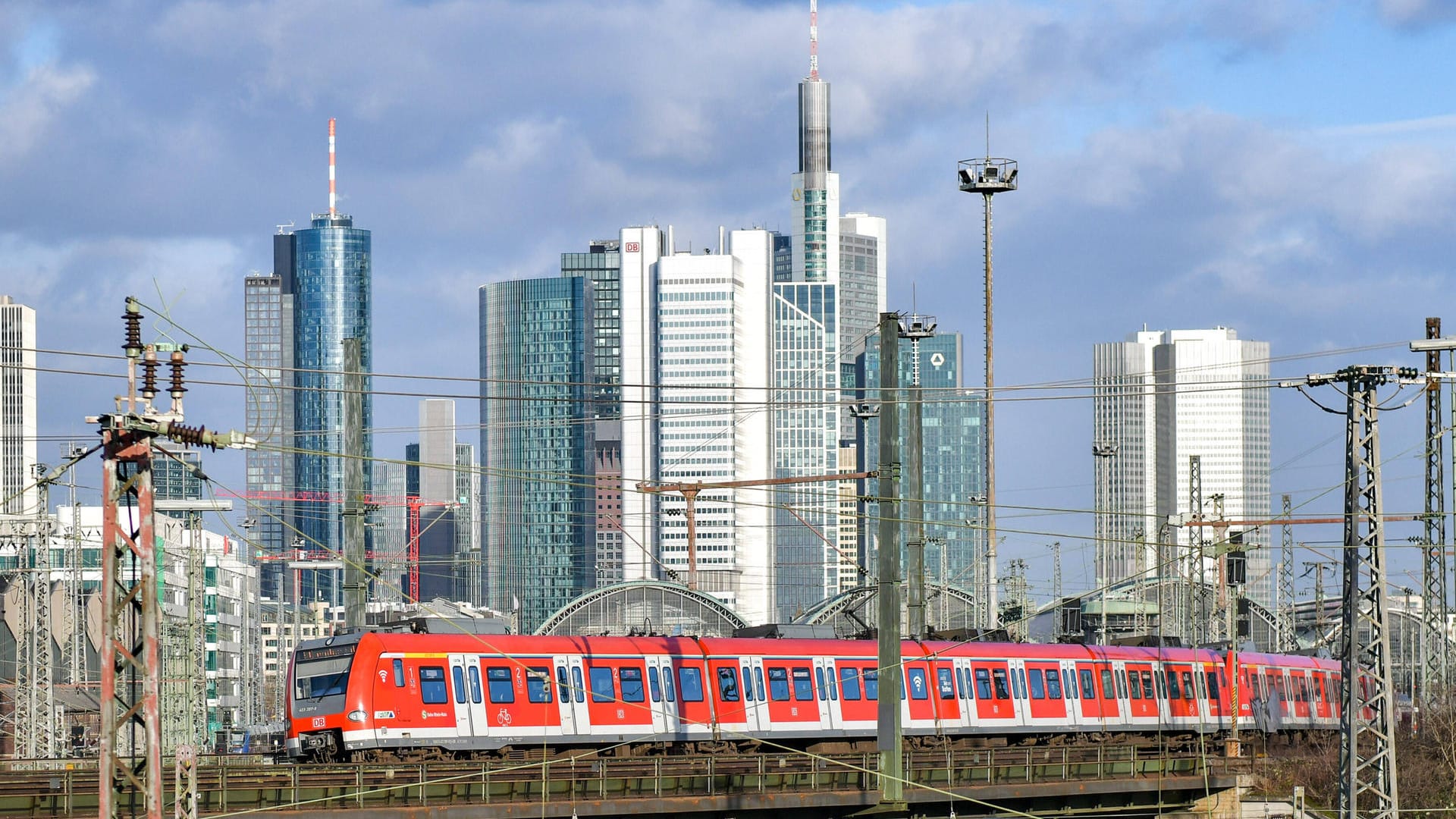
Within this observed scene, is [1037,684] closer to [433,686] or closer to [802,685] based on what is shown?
[802,685]

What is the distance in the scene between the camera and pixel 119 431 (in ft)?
83.9

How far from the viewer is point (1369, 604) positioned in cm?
3650

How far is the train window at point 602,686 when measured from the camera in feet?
152

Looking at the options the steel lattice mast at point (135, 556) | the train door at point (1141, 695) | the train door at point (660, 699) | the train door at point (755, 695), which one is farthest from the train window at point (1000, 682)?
the steel lattice mast at point (135, 556)

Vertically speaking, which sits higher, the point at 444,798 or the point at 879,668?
the point at 879,668

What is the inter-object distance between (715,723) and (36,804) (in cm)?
1935

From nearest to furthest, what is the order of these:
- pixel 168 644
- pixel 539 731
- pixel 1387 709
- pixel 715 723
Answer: pixel 1387 709 → pixel 539 731 → pixel 715 723 → pixel 168 644

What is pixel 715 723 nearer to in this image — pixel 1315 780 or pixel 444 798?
pixel 444 798

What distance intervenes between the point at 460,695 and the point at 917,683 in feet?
47.7

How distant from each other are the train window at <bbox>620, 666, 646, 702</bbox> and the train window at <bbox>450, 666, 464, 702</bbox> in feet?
14.9

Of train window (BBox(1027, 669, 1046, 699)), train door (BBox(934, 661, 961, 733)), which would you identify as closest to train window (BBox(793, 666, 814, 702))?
train door (BBox(934, 661, 961, 733))

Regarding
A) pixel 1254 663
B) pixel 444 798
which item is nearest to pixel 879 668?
pixel 444 798

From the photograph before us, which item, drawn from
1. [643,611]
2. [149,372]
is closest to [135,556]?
[149,372]

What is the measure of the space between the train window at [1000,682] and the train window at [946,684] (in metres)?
1.78
